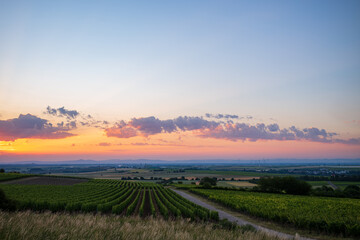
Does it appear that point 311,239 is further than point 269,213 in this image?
No

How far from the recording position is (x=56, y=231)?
5316 mm

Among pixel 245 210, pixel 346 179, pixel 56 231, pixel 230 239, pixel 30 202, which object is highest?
pixel 56 231

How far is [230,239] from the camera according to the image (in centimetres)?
605

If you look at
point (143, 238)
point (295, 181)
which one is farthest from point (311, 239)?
point (295, 181)

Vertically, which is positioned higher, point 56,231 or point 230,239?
point 56,231

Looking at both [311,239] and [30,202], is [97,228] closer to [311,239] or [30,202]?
[311,239]

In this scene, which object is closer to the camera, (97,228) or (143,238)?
(143,238)

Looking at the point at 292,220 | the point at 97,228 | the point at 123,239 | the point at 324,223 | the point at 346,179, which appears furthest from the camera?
the point at 346,179

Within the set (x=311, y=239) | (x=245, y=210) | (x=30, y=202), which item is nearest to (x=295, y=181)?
(x=245, y=210)

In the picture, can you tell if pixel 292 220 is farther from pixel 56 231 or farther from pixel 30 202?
pixel 30 202

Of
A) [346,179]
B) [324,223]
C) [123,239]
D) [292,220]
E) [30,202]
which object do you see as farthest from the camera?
[346,179]

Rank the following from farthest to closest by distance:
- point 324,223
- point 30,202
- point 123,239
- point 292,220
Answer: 1. point 30,202
2. point 292,220
3. point 324,223
4. point 123,239

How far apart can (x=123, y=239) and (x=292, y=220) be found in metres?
26.3

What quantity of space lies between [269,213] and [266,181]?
2095 inches
